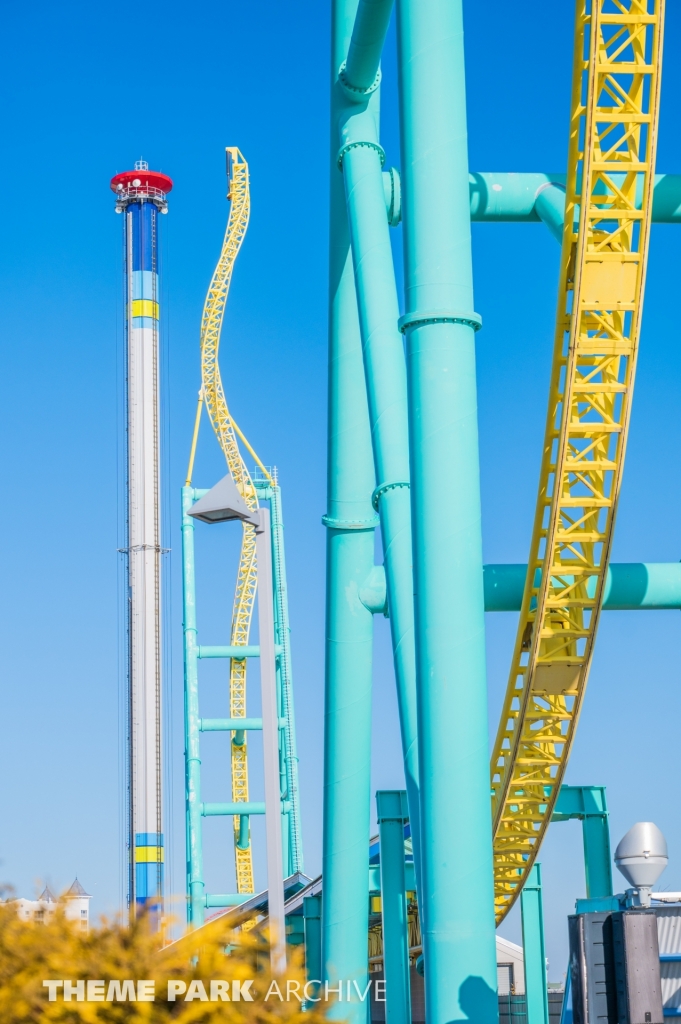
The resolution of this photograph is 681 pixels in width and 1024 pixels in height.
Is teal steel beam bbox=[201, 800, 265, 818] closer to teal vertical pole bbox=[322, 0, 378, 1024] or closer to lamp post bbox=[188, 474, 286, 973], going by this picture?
teal vertical pole bbox=[322, 0, 378, 1024]

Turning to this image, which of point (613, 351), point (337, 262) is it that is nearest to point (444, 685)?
point (613, 351)

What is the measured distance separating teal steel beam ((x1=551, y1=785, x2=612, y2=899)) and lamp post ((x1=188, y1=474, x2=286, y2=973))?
12720 mm

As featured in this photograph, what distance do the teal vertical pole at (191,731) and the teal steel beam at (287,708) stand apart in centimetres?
255

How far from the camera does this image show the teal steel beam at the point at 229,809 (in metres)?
34.3

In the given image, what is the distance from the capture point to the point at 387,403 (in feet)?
41.0

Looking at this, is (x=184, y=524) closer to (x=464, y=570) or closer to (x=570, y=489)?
(x=570, y=489)

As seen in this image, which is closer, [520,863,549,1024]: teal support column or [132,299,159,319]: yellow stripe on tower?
[520,863,549,1024]: teal support column

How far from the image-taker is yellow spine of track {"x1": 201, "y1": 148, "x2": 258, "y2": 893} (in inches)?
1629

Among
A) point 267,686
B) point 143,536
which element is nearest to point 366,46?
point 267,686

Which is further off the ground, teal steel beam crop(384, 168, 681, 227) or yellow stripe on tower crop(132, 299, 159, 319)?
yellow stripe on tower crop(132, 299, 159, 319)

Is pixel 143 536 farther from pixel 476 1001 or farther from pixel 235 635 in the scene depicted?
pixel 476 1001

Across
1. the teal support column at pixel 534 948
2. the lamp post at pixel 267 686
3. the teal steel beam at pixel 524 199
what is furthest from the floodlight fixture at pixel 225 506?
the teal support column at pixel 534 948

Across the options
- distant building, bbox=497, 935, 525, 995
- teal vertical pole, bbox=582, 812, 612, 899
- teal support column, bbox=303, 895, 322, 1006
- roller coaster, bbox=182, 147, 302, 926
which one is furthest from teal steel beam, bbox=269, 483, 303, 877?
teal vertical pole, bbox=582, 812, 612, 899

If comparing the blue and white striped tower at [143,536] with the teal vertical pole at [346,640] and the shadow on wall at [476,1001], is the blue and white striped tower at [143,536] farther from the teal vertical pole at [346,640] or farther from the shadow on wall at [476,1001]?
the shadow on wall at [476,1001]
